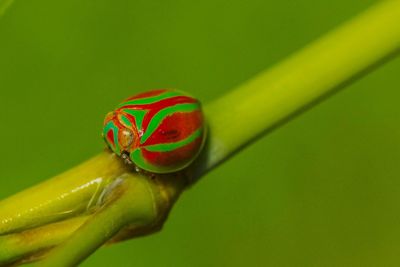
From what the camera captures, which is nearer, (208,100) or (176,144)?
(176,144)

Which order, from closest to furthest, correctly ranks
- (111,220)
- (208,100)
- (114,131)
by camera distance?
(111,220) < (114,131) < (208,100)

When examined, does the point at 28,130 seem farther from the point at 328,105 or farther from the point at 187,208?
the point at 328,105

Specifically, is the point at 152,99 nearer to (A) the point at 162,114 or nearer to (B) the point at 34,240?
(A) the point at 162,114

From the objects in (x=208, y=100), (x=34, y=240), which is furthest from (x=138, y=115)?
(x=208, y=100)

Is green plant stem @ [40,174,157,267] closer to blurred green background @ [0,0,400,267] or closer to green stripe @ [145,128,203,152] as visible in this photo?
green stripe @ [145,128,203,152]

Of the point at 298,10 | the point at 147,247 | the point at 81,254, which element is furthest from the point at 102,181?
the point at 298,10

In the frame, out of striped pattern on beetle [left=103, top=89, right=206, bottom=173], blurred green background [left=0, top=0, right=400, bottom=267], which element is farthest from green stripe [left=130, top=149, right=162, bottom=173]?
blurred green background [left=0, top=0, right=400, bottom=267]
